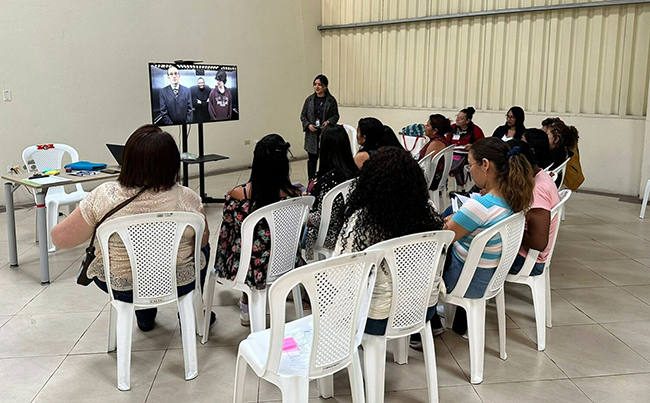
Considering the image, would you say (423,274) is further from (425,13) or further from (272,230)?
(425,13)

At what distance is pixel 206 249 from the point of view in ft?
9.75

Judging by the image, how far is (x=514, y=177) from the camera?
Answer: 263 cm

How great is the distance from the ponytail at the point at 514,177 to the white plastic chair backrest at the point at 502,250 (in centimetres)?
7

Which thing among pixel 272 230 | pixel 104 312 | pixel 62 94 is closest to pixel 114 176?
pixel 104 312

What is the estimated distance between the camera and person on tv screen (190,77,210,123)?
19.6 ft

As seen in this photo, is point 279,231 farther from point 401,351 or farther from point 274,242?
point 401,351

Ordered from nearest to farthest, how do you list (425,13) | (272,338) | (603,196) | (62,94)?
1. (272,338)
2. (62,94)
3. (603,196)
4. (425,13)

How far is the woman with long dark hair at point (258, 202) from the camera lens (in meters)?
2.79

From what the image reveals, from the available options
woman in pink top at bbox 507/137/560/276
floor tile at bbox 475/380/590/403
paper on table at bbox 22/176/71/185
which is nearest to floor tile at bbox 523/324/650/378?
floor tile at bbox 475/380/590/403

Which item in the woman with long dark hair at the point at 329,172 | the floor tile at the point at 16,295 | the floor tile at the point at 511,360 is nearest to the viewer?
the floor tile at the point at 511,360

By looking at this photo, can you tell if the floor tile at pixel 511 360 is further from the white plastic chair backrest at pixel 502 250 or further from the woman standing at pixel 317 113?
the woman standing at pixel 317 113

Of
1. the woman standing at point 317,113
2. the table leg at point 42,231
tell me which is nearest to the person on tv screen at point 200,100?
the woman standing at point 317,113

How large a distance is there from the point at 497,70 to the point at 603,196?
2.28 meters

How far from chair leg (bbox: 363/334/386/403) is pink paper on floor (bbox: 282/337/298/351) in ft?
1.03
